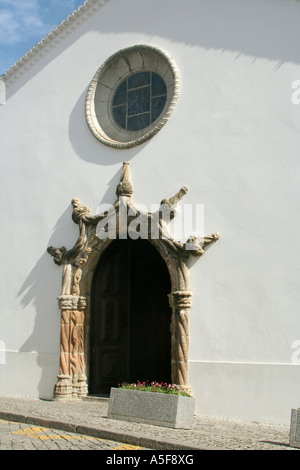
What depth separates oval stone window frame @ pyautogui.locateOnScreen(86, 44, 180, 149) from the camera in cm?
1073

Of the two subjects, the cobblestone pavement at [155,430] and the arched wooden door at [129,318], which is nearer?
the cobblestone pavement at [155,430]

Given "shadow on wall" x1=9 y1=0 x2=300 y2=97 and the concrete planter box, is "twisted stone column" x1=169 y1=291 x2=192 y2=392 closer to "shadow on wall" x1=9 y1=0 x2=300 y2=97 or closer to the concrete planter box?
the concrete planter box

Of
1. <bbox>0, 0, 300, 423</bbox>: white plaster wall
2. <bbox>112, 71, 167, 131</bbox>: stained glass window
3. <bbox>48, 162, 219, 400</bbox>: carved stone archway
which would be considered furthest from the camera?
<bbox>112, 71, 167, 131</bbox>: stained glass window

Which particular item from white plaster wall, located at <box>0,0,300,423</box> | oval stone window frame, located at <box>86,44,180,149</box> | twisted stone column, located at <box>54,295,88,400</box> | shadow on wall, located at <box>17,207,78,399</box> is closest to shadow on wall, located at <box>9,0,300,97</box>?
white plaster wall, located at <box>0,0,300,423</box>

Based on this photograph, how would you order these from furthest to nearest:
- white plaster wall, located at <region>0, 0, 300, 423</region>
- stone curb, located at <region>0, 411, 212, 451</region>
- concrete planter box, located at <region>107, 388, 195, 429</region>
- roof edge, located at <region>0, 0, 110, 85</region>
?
roof edge, located at <region>0, 0, 110, 85</region>, white plaster wall, located at <region>0, 0, 300, 423</region>, concrete planter box, located at <region>107, 388, 195, 429</region>, stone curb, located at <region>0, 411, 212, 451</region>

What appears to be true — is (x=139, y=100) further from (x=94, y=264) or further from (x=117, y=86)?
(x=94, y=264)

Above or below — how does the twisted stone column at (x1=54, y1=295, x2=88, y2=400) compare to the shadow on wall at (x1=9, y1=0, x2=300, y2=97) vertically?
below

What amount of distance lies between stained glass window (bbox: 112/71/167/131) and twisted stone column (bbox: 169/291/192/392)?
3.70 meters

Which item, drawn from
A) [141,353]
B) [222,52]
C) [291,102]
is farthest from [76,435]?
[222,52]

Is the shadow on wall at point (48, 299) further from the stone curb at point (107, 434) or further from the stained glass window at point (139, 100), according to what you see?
the stone curb at point (107, 434)

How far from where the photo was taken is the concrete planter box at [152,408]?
7715 mm

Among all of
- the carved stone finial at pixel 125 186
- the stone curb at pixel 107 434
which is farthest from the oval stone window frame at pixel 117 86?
the stone curb at pixel 107 434
